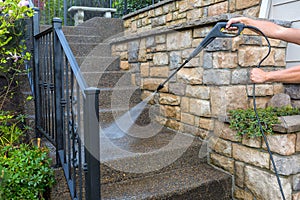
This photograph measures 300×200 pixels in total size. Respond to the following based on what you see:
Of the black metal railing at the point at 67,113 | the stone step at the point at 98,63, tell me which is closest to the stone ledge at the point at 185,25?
the stone step at the point at 98,63

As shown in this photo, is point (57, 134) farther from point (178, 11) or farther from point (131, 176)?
point (178, 11)

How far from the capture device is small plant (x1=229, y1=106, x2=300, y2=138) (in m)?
2.01

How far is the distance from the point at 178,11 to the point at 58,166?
2118mm

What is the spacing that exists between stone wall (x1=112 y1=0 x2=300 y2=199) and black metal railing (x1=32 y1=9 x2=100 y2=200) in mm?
978

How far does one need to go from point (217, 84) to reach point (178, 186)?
2.70 ft

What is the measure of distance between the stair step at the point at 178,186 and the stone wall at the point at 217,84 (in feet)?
0.41

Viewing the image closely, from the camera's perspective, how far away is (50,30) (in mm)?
2184

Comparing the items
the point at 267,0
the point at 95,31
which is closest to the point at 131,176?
the point at 267,0

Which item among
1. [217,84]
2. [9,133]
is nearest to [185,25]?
[217,84]

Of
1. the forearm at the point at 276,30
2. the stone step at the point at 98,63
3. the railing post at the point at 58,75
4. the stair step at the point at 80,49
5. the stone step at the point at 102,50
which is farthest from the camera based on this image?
the stone step at the point at 102,50

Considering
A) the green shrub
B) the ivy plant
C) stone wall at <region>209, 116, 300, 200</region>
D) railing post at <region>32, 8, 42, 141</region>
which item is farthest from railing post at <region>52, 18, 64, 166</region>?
stone wall at <region>209, 116, 300, 200</region>

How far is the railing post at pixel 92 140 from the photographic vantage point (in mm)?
1463

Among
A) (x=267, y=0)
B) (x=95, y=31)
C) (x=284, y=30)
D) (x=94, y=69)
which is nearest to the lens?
(x=284, y=30)

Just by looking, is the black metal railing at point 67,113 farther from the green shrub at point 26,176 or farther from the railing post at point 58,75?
the green shrub at point 26,176
